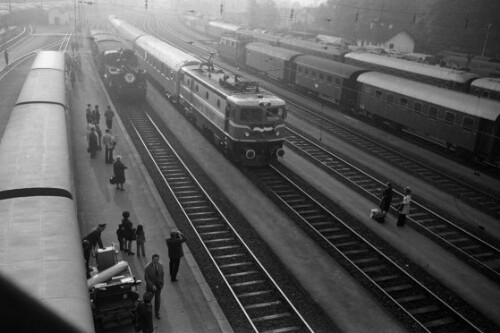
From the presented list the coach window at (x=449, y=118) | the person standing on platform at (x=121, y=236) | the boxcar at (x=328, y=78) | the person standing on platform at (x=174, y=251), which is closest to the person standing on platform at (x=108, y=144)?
the person standing on platform at (x=121, y=236)

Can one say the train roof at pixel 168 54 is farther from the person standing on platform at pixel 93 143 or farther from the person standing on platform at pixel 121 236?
the person standing on platform at pixel 121 236

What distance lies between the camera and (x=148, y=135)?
86.4 ft

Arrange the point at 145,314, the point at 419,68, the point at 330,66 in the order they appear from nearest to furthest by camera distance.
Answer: the point at 145,314 < the point at 419,68 < the point at 330,66

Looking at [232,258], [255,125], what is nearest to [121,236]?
[232,258]

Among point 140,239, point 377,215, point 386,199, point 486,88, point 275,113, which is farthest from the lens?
point 486,88

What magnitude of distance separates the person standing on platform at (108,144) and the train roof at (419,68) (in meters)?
23.5

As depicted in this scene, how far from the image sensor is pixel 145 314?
9883mm

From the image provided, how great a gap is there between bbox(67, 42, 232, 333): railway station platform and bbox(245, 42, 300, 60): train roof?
19.1 metres

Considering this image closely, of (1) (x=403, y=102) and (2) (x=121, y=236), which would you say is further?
(1) (x=403, y=102)

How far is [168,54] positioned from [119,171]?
19.4 meters

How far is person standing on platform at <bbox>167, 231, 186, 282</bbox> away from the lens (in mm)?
12203

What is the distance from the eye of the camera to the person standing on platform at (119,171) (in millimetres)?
17578

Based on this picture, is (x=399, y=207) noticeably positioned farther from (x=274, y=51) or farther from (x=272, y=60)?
(x=274, y=51)

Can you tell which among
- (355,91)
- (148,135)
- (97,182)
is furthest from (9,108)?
(355,91)
